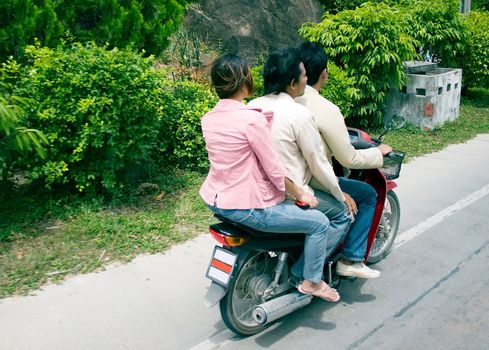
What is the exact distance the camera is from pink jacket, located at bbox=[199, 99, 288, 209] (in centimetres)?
329

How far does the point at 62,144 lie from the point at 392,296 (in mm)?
3276

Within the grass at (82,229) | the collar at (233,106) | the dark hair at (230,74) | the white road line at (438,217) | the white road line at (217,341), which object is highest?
the dark hair at (230,74)

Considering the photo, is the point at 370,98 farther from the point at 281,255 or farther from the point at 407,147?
the point at 281,255

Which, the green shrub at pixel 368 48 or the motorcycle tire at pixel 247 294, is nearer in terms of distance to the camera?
the motorcycle tire at pixel 247 294

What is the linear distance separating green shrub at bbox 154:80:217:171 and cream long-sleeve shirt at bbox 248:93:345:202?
303 cm

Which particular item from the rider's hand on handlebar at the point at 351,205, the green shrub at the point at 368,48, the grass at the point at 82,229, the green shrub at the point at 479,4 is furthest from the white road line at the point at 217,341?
the green shrub at the point at 479,4

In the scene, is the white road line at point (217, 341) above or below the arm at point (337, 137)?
below

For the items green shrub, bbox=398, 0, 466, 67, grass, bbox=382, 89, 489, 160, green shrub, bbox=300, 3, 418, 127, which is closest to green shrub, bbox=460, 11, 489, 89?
green shrub, bbox=398, 0, 466, 67

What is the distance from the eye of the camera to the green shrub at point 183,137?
665 cm

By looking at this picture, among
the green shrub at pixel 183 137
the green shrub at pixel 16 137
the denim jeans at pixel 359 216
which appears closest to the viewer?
the denim jeans at pixel 359 216

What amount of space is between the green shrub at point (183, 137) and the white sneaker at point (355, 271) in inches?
119

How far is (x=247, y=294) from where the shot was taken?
3.76m

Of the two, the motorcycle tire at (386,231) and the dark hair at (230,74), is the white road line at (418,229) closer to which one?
the motorcycle tire at (386,231)

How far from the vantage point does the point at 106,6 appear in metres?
6.21
